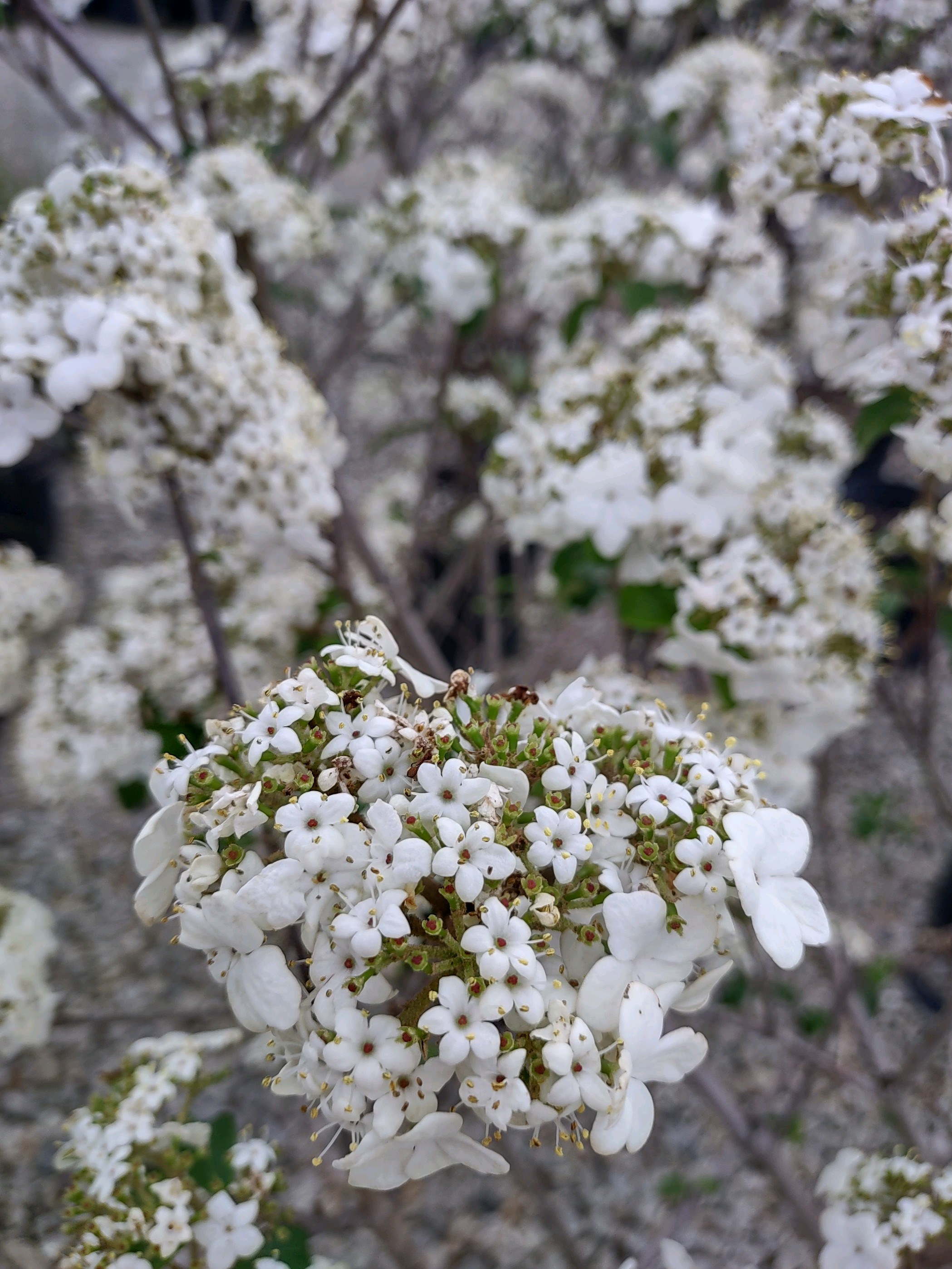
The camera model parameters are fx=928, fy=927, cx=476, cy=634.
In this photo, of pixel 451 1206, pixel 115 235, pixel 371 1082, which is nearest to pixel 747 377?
pixel 115 235

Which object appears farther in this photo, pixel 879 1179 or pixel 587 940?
pixel 879 1179

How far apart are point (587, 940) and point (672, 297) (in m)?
2.03

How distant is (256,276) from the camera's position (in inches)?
87.8

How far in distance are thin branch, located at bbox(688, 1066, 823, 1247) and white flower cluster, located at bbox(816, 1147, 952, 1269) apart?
0.35 meters

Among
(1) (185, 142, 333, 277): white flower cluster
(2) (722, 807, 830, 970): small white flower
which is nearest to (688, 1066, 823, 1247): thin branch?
(2) (722, 807, 830, 970): small white flower

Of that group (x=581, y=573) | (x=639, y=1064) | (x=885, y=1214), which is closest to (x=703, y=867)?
(x=639, y=1064)

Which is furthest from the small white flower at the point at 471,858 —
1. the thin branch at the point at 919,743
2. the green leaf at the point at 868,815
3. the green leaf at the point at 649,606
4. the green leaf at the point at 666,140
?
the green leaf at the point at 868,815

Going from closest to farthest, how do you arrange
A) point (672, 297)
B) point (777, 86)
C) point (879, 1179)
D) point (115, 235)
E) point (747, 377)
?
point (115, 235) < point (879, 1179) < point (747, 377) < point (672, 297) < point (777, 86)

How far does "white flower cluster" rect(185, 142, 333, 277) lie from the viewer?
203 cm

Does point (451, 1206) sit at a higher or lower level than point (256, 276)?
lower

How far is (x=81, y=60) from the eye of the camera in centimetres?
157

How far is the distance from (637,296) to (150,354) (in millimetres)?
1262

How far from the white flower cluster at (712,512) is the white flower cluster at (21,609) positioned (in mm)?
1179

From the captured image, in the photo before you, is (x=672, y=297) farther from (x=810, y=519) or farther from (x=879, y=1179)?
(x=879, y=1179)
